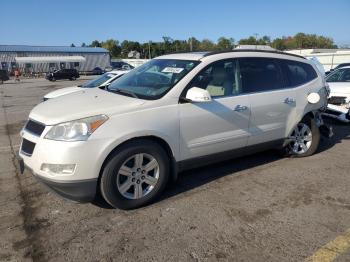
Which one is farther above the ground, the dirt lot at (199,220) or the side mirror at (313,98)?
the side mirror at (313,98)

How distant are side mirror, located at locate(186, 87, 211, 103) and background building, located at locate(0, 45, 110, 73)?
63.8 meters

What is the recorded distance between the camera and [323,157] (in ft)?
18.4

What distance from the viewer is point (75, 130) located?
3.39m

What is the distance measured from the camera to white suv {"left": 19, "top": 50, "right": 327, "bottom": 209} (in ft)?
11.2

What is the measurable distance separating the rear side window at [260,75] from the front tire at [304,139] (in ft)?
2.93

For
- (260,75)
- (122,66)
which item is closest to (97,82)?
(260,75)

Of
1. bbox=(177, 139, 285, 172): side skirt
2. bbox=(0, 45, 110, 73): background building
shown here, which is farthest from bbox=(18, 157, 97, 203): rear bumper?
bbox=(0, 45, 110, 73): background building

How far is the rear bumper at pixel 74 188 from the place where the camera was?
338 centimetres

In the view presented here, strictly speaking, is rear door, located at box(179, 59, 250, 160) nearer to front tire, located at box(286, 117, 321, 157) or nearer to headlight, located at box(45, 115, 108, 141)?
headlight, located at box(45, 115, 108, 141)

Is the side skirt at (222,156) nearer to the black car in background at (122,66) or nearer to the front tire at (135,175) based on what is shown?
the front tire at (135,175)

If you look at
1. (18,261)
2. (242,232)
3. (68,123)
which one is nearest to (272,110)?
(242,232)

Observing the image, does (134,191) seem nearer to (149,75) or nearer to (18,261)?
(18,261)

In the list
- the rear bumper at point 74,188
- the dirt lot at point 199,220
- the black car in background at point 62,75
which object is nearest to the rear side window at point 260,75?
the dirt lot at point 199,220

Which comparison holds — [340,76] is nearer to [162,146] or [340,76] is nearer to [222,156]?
[222,156]
